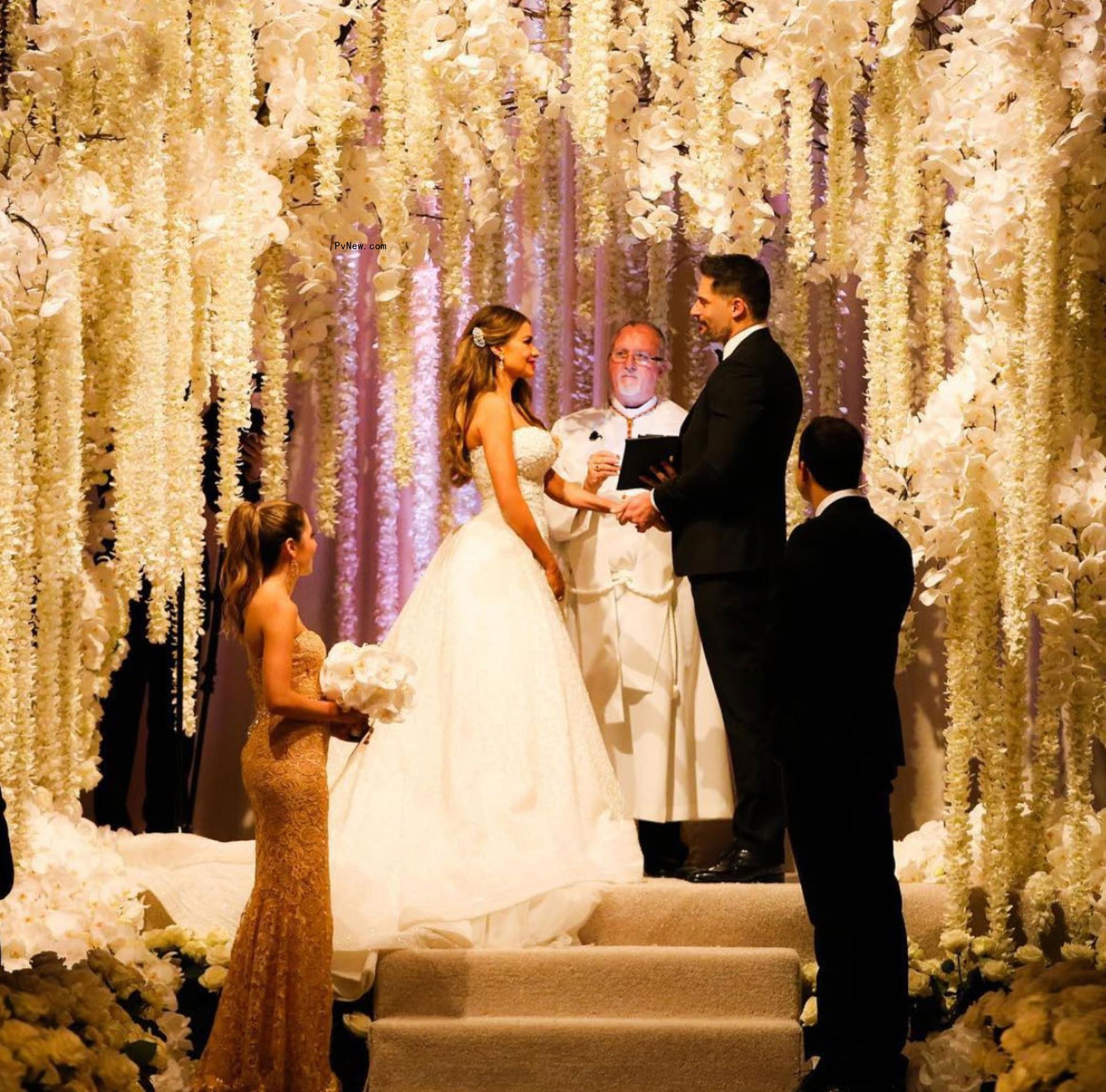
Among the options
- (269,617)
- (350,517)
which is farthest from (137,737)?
(269,617)

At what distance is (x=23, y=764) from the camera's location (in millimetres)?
3906

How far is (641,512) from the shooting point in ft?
15.3

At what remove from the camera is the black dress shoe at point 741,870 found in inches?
176

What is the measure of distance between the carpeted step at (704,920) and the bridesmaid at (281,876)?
0.77 meters

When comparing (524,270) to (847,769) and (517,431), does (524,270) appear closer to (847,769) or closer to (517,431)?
(517,431)

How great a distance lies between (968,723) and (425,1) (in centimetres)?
234

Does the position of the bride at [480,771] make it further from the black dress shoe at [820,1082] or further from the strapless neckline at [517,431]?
the black dress shoe at [820,1082]

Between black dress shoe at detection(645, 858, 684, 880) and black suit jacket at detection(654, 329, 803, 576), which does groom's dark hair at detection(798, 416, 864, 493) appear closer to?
black suit jacket at detection(654, 329, 803, 576)

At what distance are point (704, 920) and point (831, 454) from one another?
3.81 feet

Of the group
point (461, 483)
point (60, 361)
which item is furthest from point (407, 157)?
point (60, 361)

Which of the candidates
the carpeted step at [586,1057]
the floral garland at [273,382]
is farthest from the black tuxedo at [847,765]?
the floral garland at [273,382]

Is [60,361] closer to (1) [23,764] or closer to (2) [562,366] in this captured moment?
(1) [23,764]

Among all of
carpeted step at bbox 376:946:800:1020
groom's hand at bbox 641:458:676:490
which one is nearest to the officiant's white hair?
groom's hand at bbox 641:458:676:490

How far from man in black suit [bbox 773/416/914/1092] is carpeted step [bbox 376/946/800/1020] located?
1.14 feet
